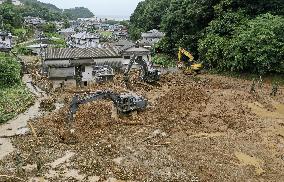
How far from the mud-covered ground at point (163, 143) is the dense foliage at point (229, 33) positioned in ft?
20.3

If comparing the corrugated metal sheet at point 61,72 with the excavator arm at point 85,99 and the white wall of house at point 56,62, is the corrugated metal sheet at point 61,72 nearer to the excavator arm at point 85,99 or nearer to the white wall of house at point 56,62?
the white wall of house at point 56,62

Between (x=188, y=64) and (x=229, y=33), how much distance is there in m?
5.56

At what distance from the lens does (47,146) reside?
74.7ft

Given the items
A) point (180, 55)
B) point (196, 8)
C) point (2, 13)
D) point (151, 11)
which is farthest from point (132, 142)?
point (2, 13)

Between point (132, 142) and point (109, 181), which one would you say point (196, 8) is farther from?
point (109, 181)

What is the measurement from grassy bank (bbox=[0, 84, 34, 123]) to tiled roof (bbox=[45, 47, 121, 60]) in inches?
260

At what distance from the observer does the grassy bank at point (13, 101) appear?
2797 centimetres

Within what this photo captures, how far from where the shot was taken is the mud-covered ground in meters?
19.7

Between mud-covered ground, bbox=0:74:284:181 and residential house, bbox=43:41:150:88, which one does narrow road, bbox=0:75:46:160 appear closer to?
mud-covered ground, bbox=0:74:284:181

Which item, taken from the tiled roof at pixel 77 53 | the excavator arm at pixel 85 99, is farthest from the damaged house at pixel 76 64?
the excavator arm at pixel 85 99

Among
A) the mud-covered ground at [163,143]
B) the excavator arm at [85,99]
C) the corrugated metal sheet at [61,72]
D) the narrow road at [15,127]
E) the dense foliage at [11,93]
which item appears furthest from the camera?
the corrugated metal sheet at [61,72]

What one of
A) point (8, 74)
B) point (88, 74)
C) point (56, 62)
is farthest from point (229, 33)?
point (8, 74)

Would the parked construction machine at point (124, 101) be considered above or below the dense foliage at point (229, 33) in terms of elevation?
below

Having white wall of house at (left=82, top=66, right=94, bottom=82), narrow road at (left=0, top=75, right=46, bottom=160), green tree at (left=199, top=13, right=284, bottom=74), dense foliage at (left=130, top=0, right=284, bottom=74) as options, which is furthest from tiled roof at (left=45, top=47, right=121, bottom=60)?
green tree at (left=199, top=13, right=284, bottom=74)
